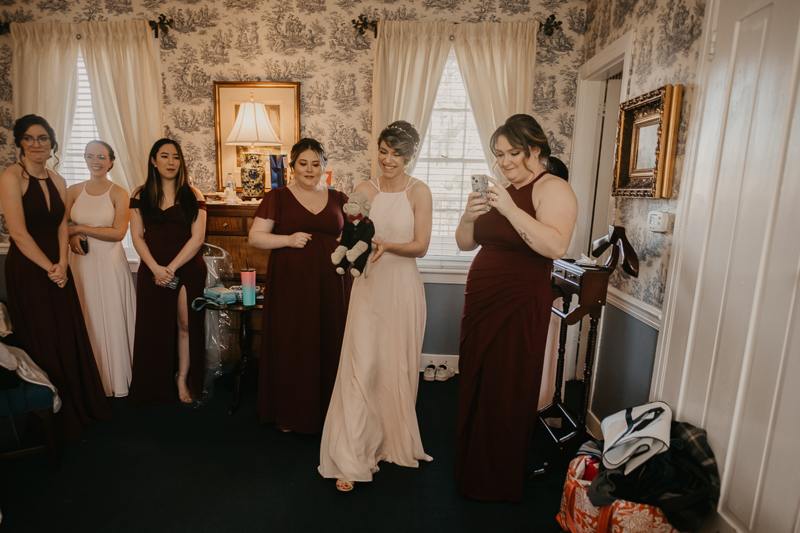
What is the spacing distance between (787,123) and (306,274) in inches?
79.0

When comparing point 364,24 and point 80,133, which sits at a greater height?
point 364,24

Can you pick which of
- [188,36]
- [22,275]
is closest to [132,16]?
[188,36]

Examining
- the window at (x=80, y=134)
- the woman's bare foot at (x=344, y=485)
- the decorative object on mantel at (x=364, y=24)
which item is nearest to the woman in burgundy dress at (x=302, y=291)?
the woman's bare foot at (x=344, y=485)

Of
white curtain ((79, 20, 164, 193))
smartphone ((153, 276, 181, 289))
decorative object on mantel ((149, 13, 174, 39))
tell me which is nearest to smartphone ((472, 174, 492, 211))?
smartphone ((153, 276, 181, 289))

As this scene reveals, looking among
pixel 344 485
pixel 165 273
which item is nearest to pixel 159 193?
pixel 165 273

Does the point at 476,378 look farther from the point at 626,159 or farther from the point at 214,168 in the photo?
the point at 214,168

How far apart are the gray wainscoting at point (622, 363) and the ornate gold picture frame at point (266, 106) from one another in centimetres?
255

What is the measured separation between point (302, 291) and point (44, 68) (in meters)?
2.93

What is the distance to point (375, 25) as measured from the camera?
3.23 m

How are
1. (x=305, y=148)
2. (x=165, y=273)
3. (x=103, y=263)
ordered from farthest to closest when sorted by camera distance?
(x=103, y=263) < (x=165, y=273) < (x=305, y=148)

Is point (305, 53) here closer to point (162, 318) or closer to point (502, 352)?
point (162, 318)

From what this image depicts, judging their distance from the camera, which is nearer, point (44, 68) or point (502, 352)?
point (502, 352)

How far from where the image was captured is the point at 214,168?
11.5ft

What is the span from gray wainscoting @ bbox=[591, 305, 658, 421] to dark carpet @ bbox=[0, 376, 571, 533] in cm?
44
